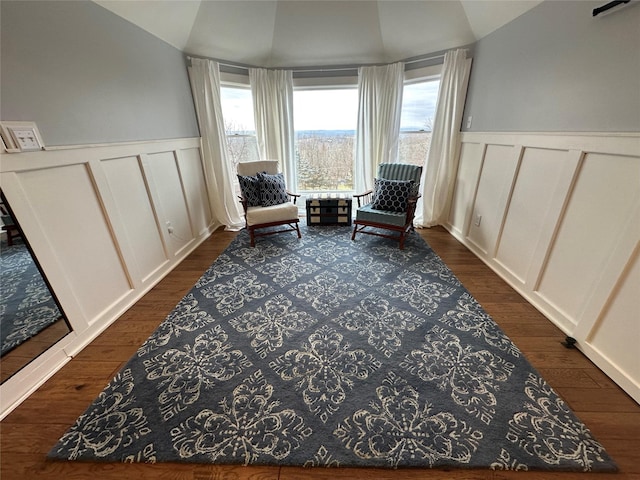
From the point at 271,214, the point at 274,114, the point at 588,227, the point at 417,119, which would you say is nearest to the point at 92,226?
the point at 271,214

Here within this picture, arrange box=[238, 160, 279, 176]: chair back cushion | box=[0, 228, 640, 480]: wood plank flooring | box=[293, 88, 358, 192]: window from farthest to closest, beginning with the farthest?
1. box=[293, 88, 358, 192]: window
2. box=[238, 160, 279, 176]: chair back cushion
3. box=[0, 228, 640, 480]: wood plank flooring

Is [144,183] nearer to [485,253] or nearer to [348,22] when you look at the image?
[348,22]

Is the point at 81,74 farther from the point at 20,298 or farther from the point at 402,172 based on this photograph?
the point at 402,172

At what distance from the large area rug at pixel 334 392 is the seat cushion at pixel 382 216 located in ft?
3.14

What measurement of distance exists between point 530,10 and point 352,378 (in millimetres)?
3151

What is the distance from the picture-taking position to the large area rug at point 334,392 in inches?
46.6

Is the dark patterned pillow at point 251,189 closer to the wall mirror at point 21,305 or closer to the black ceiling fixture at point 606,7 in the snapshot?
the wall mirror at point 21,305

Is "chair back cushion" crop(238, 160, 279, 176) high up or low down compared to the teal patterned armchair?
up

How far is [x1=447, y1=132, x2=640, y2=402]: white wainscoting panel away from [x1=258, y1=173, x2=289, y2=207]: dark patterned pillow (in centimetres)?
244

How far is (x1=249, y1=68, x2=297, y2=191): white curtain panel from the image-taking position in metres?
3.76

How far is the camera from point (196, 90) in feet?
10.8

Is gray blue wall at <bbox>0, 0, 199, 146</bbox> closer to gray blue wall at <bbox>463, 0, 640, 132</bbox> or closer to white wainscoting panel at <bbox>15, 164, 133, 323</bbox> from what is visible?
white wainscoting panel at <bbox>15, 164, 133, 323</bbox>

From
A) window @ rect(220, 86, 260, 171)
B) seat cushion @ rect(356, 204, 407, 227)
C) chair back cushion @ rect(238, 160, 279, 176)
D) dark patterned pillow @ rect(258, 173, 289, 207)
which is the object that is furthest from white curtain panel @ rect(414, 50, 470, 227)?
window @ rect(220, 86, 260, 171)

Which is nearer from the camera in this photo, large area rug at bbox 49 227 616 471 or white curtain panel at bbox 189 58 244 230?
large area rug at bbox 49 227 616 471
